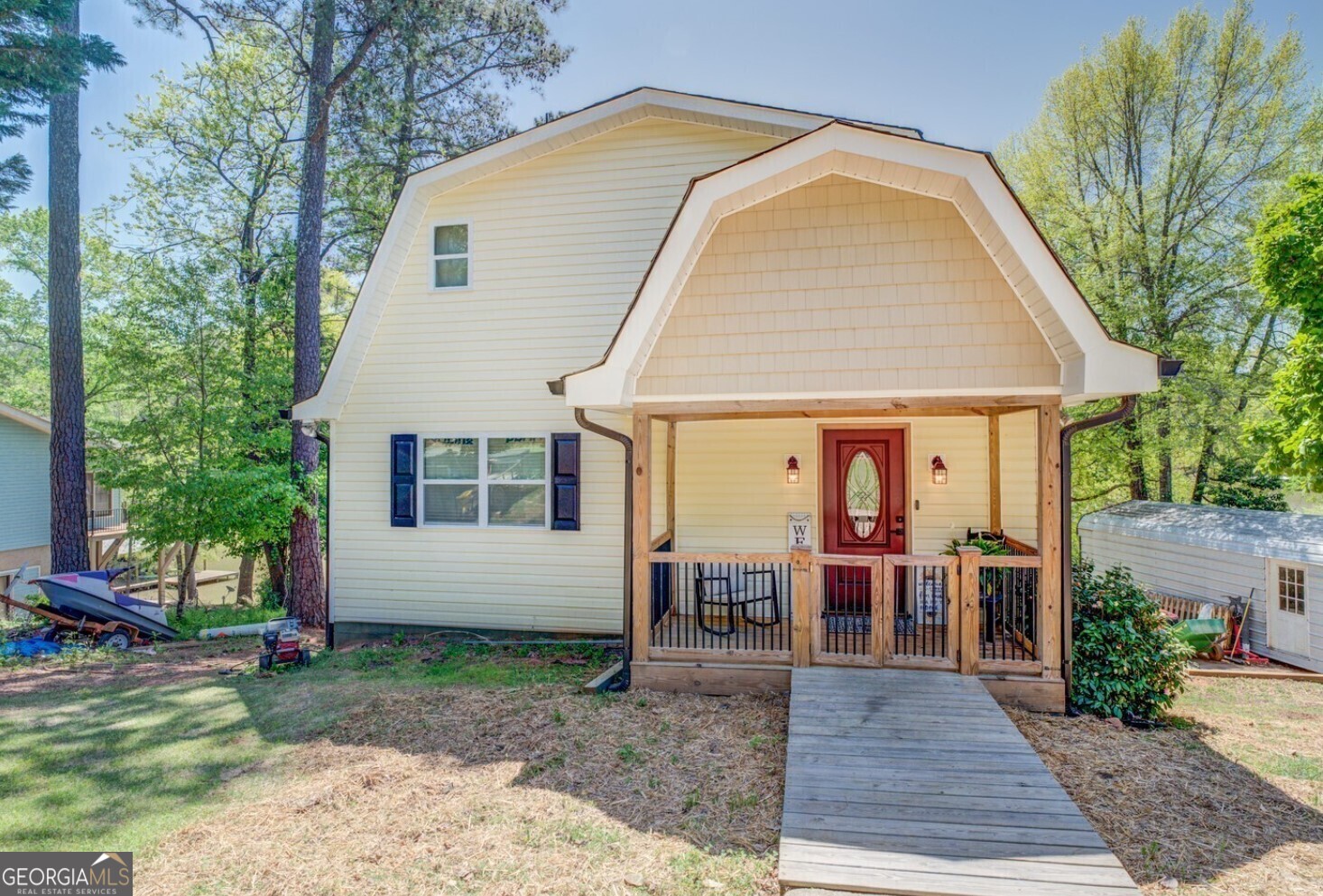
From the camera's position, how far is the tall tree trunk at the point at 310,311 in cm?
1070

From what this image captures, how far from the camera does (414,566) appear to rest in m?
8.37

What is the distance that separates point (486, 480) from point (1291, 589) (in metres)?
11.9

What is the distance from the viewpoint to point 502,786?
434cm

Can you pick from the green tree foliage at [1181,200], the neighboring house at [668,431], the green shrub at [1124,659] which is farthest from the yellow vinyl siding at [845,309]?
the green tree foliage at [1181,200]

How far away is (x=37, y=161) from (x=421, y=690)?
12.1 meters

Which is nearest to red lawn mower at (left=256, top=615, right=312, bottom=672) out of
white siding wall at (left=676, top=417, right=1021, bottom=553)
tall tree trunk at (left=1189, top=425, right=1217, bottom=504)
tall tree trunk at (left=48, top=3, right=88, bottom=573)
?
white siding wall at (left=676, top=417, right=1021, bottom=553)

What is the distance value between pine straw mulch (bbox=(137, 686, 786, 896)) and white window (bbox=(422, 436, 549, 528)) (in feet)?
9.34

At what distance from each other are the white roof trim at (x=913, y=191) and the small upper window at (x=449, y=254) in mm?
3708

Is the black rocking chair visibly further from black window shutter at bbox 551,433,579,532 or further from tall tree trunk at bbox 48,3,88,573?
tall tree trunk at bbox 48,3,88,573

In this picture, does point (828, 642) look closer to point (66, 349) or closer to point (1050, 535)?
point (1050, 535)

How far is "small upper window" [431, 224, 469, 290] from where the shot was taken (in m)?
8.36

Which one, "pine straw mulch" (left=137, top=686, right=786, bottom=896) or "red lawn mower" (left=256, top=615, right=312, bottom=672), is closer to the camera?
"pine straw mulch" (left=137, top=686, right=786, bottom=896)

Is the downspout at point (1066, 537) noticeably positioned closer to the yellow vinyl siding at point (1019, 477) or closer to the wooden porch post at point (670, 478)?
the yellow vinyl siding at point (1019, 477)

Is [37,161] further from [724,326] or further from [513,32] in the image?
[724,326]
